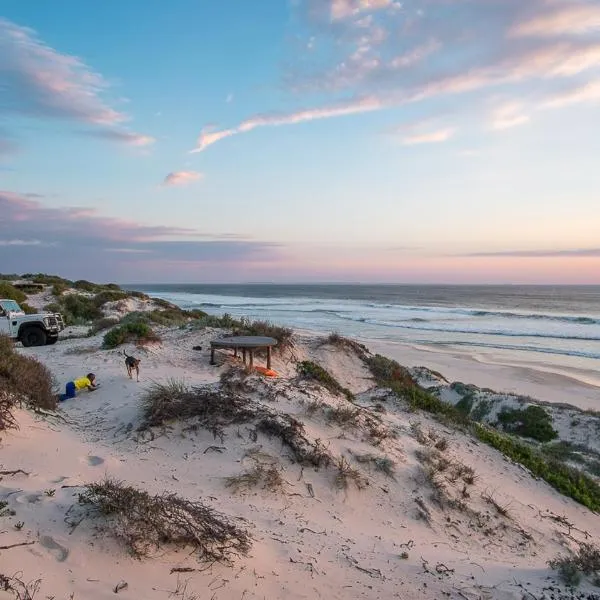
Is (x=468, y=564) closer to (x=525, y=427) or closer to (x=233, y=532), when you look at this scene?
(x=233, y=532)

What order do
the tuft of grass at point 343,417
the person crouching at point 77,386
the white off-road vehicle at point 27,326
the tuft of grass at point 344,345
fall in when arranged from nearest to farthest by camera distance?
the tuft of grass at point 343,417 → the person crouching at point 77,386 → the white off-road vehicle at point 27,326 → the tuft of grass at point 344,345

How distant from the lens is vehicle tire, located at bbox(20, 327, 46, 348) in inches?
635

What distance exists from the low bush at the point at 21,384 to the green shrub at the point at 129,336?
557 centimetres

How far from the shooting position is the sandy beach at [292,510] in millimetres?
3959

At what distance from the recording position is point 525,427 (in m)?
13.2

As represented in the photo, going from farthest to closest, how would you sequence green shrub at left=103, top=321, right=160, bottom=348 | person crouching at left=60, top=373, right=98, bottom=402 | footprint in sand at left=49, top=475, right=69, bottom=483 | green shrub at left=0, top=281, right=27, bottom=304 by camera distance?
green shrub at left=0, top=281, right=27, bottom=304 < green shrub at left=103, top=321, right=160, bottom=348 < person crouching at left=60, top=373, right=98, bottom=402 < footprint in sand at left=49, top=475, right=69, bottom=483

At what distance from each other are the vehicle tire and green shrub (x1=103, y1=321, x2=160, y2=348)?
320 cm

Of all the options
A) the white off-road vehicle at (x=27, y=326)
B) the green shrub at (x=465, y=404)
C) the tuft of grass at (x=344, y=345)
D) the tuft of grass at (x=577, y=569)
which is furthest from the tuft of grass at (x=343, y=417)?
the white off-road vehicle at (x=27, y=326)

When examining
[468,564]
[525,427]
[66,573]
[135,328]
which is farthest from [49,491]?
[525,427]

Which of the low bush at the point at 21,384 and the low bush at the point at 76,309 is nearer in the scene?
the low bush at the point at 21,384

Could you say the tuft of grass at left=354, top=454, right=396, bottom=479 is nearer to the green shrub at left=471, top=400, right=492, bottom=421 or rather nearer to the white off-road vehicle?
the green shrub at left=471, top=400, right=492, bottom=421

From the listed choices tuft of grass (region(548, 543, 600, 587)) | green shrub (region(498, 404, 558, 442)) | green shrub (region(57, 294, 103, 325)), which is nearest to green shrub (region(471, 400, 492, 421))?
green shrub (region(498, 404, 558, 442))

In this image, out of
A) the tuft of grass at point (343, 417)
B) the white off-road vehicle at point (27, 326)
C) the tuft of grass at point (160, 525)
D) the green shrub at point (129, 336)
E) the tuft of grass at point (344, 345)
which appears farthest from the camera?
the tuft of grass at point (344, 345)

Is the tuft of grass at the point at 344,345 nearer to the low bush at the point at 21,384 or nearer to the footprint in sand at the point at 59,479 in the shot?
the low bush at the point at 21,384
